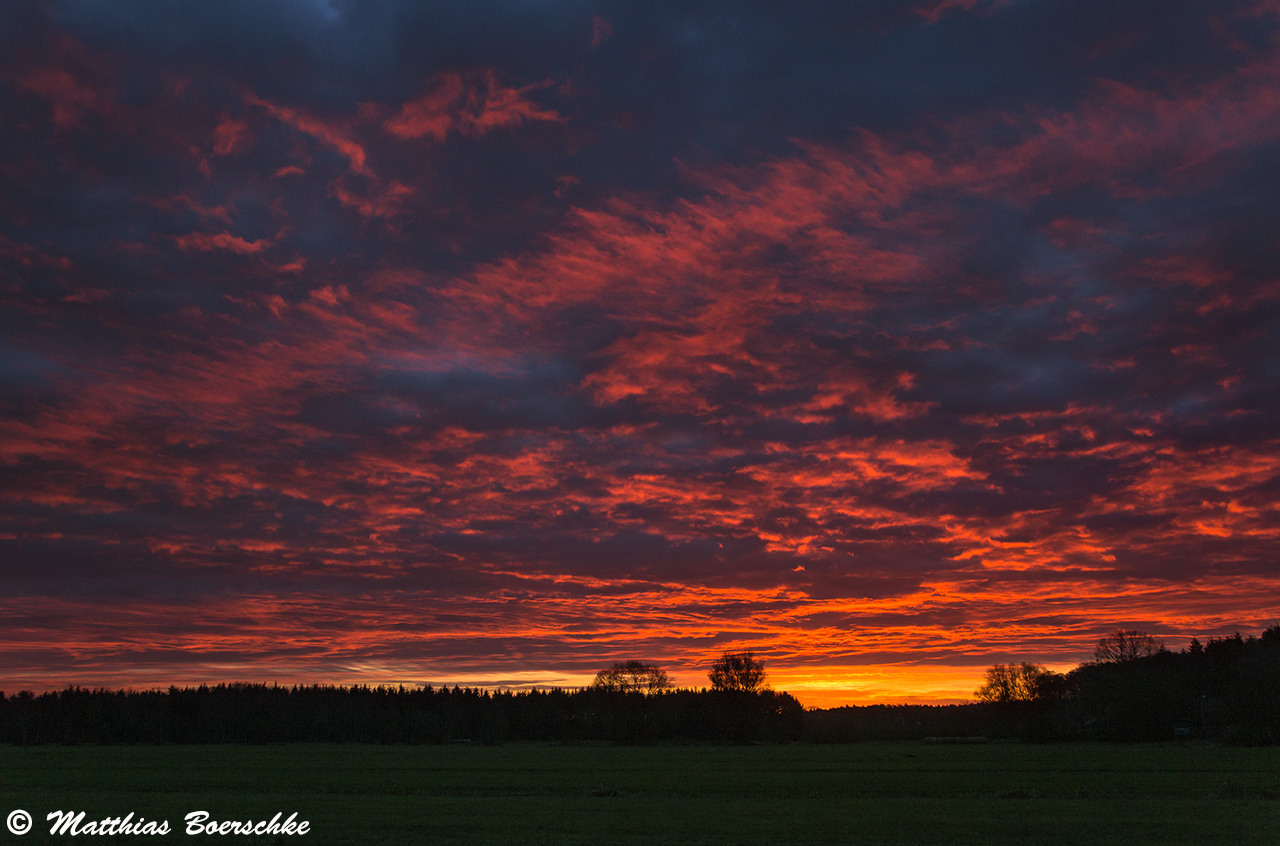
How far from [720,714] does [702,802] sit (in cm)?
12412

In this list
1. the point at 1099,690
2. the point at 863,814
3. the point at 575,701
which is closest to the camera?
the point at 863,814

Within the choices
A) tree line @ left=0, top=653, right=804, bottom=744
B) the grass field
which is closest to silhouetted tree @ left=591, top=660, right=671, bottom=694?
tree line @ left=0, top=653, right=804, bottom=744

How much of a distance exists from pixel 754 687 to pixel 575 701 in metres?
50.5

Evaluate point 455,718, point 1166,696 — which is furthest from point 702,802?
point 455,718

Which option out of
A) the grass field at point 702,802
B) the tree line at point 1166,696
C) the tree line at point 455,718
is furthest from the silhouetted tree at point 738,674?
the grass field at point 702,802

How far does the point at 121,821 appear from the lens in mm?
30766

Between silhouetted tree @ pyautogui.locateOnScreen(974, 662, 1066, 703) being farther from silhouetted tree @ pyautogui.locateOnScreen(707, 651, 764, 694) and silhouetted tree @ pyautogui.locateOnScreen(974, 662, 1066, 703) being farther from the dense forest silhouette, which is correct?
silhouetted tree @ pyautogui.locateOnScreen(707, 651, 764, 694)

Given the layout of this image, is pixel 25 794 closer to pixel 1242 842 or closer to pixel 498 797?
pixel 498 797

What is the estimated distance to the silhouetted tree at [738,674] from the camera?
162375 mm

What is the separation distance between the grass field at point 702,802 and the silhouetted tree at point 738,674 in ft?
310

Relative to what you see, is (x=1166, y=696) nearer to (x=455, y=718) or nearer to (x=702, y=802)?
(x=702, y=802)

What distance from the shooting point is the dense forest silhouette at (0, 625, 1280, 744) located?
130m

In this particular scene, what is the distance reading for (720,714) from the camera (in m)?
159

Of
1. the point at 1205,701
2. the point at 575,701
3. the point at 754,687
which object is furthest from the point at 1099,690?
the point at 575,701
